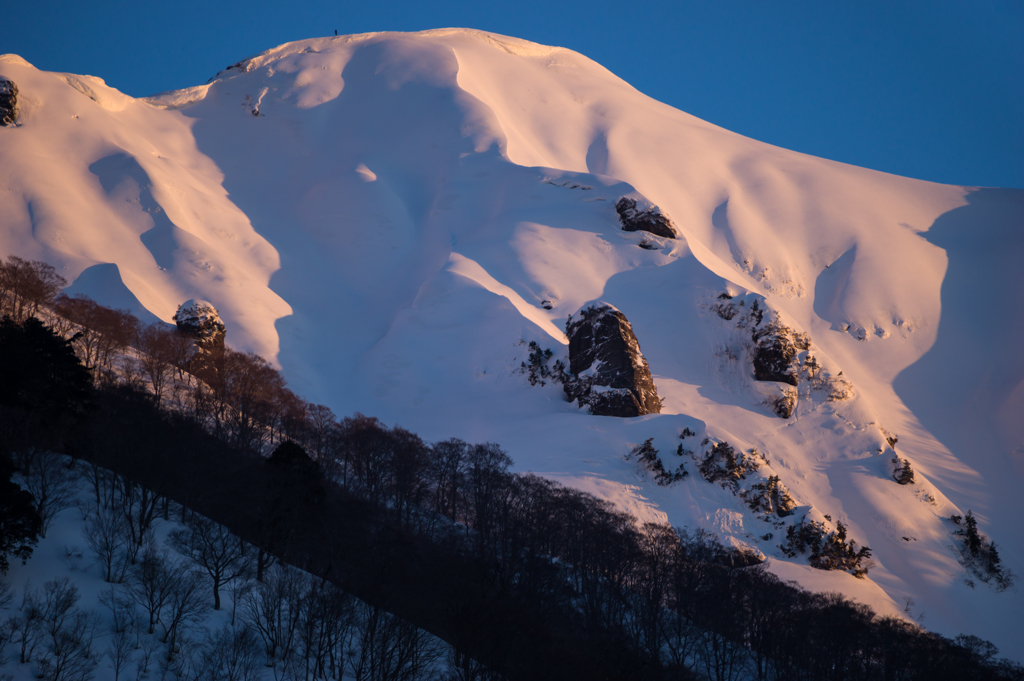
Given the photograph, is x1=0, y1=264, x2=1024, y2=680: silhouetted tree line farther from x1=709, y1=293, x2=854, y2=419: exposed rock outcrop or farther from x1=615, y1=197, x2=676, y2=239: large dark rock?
x1=615, y1=197, x2=676, y2=239: large dark rock

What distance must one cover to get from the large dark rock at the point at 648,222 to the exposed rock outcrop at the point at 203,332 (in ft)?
225

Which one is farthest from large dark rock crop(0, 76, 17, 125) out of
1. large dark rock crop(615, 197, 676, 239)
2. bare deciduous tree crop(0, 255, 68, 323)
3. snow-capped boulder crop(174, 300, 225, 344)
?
large dark rock crop(615, 197, 676, 239)

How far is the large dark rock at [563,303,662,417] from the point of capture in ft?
261

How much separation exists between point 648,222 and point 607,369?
42.3m

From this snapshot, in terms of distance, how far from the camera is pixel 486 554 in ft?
153

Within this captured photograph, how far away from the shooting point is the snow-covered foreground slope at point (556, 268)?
75188mm

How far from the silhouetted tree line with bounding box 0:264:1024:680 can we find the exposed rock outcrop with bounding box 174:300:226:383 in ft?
35.7

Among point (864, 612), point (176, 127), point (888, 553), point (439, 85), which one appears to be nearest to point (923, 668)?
point (864, 612)

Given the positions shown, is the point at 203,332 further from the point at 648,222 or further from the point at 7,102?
the point at 7,102

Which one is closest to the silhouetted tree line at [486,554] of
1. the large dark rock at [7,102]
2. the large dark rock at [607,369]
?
the large dark rock at [607,369]

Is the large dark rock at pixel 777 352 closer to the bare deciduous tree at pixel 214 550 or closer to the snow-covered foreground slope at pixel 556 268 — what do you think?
the snow-covered foreground slope at pixel 556 268

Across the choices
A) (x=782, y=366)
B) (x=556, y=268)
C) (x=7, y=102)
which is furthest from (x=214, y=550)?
(x=7, y=102)

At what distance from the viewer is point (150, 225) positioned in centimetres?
10588

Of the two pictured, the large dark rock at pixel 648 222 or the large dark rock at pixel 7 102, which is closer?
the large dark rock at pixel 648 222
